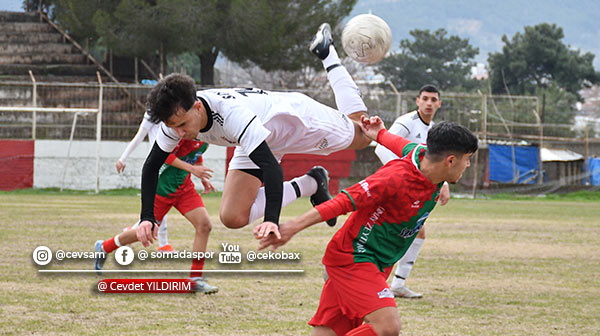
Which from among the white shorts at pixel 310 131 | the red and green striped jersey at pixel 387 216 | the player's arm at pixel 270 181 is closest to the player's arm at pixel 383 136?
the red and green striped jersey at pixel 387 216

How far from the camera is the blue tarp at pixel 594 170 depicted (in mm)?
29203

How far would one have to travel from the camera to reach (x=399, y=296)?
778 cm

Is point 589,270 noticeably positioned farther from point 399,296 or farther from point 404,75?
point 404,75

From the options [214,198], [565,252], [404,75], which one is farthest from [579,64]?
[565,252]

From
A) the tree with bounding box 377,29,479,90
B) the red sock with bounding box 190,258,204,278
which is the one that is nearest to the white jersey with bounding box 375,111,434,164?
the red sock with bounding box 190,258,204,278

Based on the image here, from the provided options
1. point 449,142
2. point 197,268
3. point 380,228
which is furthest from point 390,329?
point 197,268

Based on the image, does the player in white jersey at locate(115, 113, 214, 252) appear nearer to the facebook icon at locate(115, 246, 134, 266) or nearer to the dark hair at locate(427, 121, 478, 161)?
the facebook icon at locate(115, 246, 134, 266)

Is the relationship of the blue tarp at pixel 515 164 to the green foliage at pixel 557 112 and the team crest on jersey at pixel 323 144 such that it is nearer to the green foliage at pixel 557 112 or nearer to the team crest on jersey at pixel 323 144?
the green foliage at pixel 557 112

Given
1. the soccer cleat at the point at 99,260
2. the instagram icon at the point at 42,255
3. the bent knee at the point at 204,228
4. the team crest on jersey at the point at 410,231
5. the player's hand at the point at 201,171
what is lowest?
the instagram icon at the point at 42,255

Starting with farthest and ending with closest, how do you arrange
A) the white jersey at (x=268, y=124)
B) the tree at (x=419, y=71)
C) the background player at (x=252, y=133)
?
the tree at (x=419, y=71), the white jersey at (x=268, y=124), the background player at (x=252, y=133)

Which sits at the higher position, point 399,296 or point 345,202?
point 345,202

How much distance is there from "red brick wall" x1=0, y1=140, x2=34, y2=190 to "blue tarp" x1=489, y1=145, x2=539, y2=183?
614 inches

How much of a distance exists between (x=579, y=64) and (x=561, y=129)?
111 ft

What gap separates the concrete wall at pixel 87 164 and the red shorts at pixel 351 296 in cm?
2082
